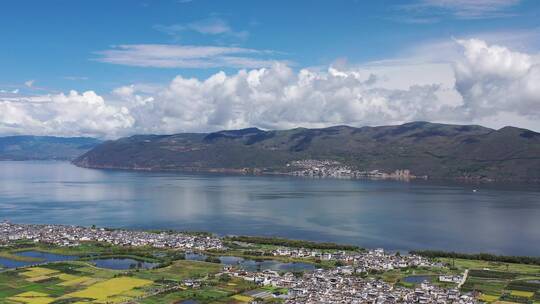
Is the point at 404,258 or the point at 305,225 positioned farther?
the point at 305,225

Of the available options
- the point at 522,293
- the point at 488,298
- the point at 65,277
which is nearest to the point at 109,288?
the point at 65,277

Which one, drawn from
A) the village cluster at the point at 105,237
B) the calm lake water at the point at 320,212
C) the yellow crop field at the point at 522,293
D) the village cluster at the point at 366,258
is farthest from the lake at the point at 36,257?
the yellow crop field at the point at 522,293

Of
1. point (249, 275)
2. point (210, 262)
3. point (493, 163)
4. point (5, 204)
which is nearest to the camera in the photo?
point (249, 275)

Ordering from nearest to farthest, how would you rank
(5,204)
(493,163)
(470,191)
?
1. (5,204)
2. (470,191)
3. (493,163)

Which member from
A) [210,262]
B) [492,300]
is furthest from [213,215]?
[492,300]

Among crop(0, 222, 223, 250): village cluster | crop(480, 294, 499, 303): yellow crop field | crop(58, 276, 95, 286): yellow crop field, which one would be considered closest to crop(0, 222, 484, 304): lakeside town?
crop(0, 222, 223, 250): village cluster

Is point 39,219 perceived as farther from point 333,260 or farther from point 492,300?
point 492,300
